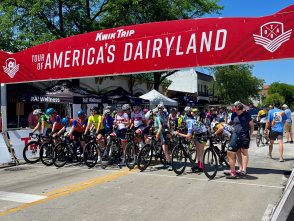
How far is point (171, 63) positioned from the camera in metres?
9.71

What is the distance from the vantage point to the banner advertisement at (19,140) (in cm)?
1040

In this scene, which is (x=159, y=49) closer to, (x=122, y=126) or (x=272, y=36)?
(x=122, y=126)

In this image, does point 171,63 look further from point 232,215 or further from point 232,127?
point 232,215

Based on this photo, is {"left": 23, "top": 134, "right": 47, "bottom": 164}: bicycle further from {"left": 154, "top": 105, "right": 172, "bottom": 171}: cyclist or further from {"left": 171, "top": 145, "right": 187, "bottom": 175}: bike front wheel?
{"left": 171, "top": 145, "right": 187, "bottom": 175}: bike front wheel

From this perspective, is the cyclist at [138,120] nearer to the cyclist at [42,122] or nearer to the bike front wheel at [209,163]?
the bike front wheel at [209,163]

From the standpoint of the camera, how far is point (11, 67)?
1338 cm

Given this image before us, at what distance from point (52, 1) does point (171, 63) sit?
13270 mm

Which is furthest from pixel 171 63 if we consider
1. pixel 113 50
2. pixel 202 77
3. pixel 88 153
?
pixel 202 77

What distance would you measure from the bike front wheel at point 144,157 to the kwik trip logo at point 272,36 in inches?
176

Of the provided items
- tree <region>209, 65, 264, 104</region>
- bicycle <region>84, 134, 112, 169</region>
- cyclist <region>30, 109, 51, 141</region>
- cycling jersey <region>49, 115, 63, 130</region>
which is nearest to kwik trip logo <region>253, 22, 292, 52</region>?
bicycle <region>84, 134, 112, 169</region>

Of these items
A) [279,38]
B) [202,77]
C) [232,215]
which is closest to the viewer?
[232,215]

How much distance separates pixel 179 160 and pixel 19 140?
620 cm

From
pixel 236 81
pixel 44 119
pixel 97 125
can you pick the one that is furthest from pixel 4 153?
pixel 236 81

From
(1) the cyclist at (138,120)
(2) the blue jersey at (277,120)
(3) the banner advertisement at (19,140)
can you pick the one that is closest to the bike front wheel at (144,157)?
(1) the cyclist at (138,120)
